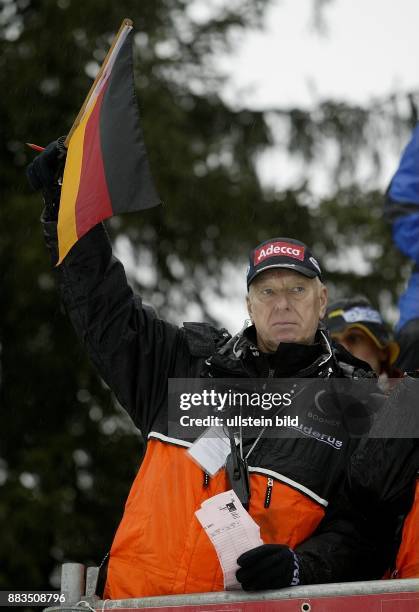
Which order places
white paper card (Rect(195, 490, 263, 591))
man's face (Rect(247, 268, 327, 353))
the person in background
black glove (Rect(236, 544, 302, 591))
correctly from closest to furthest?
black glove (Rect(236, 544, 302, 591)), white paper card (Rect(195, 490, 263, 591)), man's face (Rect(247, 268, 327, 353)), the person in background

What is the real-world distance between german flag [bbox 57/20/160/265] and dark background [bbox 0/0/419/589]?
5.55 m

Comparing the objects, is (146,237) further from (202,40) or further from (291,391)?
(291,391)

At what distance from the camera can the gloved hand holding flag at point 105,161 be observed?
12.1 feet

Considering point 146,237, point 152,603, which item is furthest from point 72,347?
point 152,603

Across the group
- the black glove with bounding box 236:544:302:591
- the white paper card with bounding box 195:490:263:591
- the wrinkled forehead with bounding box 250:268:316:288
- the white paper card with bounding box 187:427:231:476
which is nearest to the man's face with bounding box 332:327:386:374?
the wrinkled forehead with bounding box 250:268:316:288

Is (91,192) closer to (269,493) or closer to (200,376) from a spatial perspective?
(200,376)

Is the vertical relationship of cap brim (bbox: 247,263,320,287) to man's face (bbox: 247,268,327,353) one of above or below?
above

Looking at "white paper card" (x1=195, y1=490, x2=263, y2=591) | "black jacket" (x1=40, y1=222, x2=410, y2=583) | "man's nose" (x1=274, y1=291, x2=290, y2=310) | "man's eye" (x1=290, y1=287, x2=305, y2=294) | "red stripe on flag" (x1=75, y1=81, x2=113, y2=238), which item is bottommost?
"white paper card" (x1=195, y1=490, x2=263, y2=591)

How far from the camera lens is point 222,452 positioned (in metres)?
3.56

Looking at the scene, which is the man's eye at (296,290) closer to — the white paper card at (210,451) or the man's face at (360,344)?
the white paper card at (210,451)

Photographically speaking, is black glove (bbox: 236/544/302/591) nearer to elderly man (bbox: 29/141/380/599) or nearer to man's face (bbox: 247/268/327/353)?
elderly man (bbox: 29/141/380/599)

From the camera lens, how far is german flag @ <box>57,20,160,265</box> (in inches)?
145

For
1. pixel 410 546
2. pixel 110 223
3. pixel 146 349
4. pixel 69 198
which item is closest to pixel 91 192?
pixel 69 198

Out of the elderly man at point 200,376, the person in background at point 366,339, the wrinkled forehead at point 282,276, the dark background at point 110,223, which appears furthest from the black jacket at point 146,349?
the dark background at point 110,223
